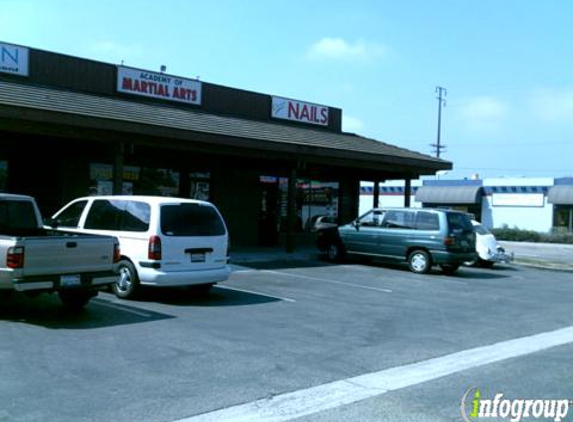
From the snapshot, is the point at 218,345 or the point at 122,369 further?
the point at 218,345

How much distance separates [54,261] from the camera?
29.2 ft

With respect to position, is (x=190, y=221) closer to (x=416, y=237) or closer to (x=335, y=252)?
(x=416, y=237)

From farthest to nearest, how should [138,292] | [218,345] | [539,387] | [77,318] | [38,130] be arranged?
[38,130] < [138,292] < [77,318] < [218,345] < [539,387]

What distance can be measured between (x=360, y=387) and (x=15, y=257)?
4858 mm

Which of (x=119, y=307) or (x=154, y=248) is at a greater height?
(x=154, y=248)

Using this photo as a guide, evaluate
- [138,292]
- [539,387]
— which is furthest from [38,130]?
[539,387]

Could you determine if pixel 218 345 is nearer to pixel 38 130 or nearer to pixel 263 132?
pixel 38 130

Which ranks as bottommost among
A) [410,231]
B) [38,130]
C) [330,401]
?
[330,401]

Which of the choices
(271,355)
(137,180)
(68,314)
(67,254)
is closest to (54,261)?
(67,254)

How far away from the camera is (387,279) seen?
53.8ft

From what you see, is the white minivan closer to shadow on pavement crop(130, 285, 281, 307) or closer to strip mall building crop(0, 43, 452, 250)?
shadow on pavement crop(130, 285, 281, 307)

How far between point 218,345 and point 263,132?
13092 millimetres

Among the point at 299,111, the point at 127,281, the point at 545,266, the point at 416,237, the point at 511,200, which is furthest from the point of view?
the point at 511,200

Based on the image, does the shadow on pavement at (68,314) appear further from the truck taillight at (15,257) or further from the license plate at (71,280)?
the truck taillight at (15,257)
